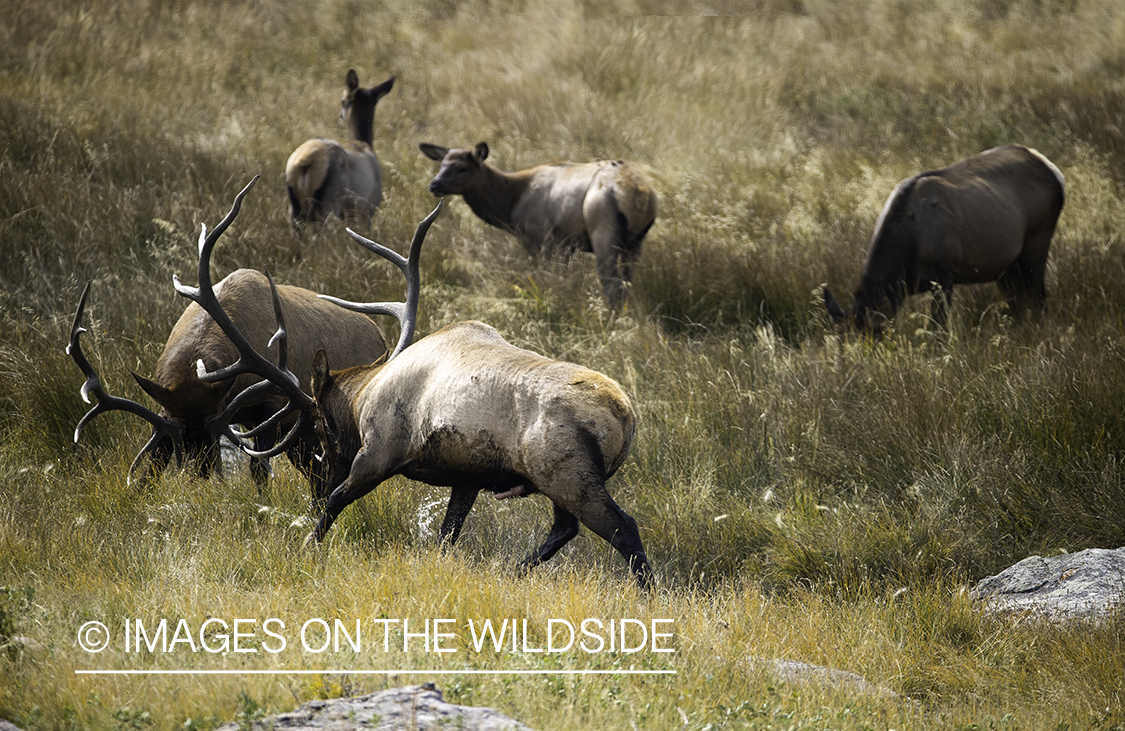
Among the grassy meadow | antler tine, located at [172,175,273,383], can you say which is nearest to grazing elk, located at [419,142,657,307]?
the grassy meadow

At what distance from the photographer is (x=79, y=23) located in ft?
52.1

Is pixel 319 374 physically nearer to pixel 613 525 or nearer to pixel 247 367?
pixel 247 367

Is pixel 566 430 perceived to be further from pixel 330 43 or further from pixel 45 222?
pixel 330 43

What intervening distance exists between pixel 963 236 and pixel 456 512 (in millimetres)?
5280

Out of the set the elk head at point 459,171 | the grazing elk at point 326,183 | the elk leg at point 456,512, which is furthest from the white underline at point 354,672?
the elk head at point 459,171

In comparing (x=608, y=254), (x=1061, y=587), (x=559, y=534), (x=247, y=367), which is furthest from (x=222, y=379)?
(x=608, y=254)

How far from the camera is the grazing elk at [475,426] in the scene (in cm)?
383

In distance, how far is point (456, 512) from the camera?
4.77 meters

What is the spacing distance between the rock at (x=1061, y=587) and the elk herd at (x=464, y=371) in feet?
5.61

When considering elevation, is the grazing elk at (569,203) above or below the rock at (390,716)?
below

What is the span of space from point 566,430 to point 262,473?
2431 mm

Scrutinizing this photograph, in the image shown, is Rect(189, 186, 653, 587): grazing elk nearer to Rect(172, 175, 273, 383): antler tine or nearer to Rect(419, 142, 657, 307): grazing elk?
Rect(172, 175, 273, 383): antler tine

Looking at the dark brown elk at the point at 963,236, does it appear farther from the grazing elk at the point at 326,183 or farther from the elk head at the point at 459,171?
the grazing elk at the point at 326,183

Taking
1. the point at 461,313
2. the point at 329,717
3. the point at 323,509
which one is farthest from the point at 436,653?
the point at 461,313
